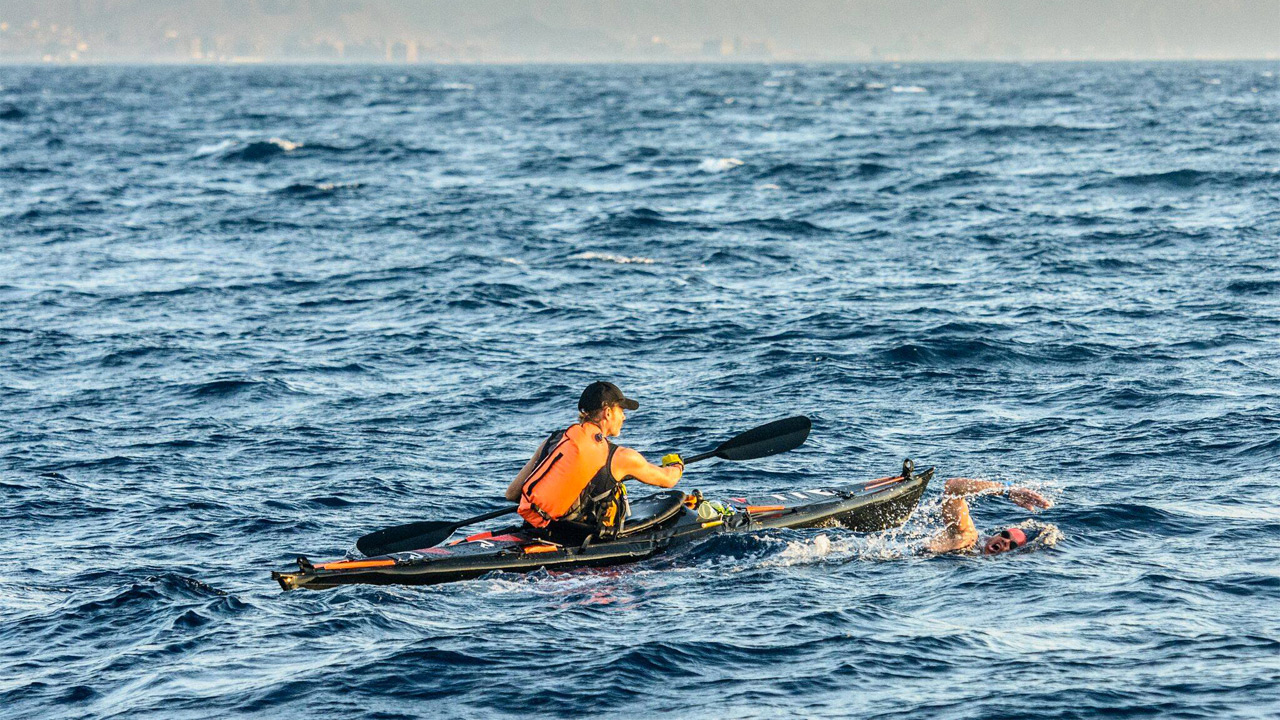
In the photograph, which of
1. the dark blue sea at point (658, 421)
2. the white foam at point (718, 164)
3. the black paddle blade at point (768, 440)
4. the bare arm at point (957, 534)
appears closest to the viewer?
the dark blue sea at point (658, 421)

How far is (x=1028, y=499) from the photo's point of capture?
10883 millimetres

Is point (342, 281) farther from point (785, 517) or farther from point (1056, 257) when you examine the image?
point (785, 517)

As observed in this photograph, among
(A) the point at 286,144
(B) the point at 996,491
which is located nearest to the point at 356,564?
(B) the point at 996,491

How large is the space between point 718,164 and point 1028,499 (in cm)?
2573

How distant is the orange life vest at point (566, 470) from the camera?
9445 mm

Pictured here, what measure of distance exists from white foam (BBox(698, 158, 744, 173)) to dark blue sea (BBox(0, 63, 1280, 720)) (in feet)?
6.44

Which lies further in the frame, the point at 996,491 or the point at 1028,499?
the point at 996,491

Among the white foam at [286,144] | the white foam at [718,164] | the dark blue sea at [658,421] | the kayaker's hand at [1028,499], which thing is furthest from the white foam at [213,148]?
the kayaker's hand at [1028,499]

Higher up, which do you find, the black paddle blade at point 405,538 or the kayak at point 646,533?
the black paddle blade at point 405,538

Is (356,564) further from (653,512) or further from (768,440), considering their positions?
(768,440)

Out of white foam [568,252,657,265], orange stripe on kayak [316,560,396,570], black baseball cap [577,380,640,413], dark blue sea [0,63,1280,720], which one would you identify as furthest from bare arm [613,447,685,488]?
white foam [568,252,657,265]

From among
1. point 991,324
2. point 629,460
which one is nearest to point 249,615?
point 629,460

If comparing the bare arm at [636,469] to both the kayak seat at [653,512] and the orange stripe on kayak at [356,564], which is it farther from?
the orange stripe on kayak at [356,564]

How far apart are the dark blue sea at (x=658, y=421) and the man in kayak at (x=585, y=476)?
423 millimetres
